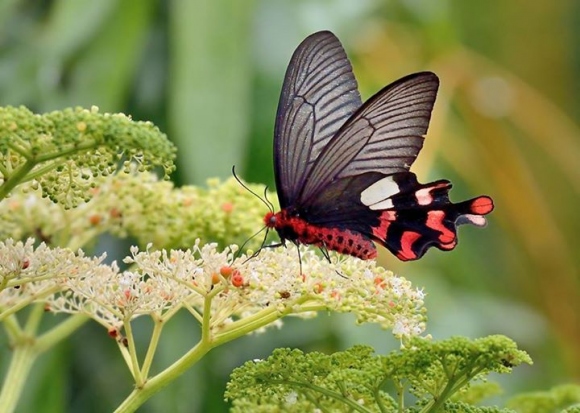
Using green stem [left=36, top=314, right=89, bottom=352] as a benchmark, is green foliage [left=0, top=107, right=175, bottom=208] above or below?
below

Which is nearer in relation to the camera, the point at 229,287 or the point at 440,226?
the point at 229,287

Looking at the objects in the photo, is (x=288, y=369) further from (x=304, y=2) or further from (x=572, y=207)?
(x=572, y=207)

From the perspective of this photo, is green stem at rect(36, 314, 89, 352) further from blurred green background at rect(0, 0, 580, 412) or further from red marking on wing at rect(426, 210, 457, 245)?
blurred green background at rect(0, 0, 580, 412)

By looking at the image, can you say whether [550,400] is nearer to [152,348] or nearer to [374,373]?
[374,373]

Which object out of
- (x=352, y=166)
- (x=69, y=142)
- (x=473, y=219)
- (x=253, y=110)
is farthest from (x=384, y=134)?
(x=253, y=110)

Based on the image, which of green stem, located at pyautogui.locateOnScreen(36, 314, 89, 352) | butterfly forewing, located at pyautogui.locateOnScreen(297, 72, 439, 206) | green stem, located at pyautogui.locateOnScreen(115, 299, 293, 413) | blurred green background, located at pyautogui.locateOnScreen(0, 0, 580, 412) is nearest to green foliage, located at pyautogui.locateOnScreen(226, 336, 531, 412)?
green stem, located at pyautogui.locateOnScreen(115, 299, 293, 413)

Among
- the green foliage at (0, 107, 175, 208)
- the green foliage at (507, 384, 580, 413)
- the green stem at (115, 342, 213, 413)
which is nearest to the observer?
the green foliage at (0, 107, 175, 208)
